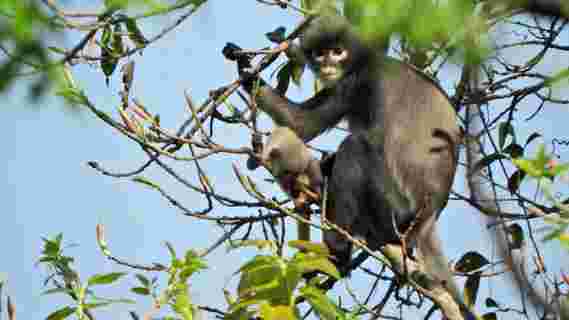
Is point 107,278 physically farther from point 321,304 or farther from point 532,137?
point 532,137

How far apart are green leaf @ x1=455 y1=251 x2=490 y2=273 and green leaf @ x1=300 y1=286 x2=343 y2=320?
8.72ft

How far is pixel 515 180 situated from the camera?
4.90m

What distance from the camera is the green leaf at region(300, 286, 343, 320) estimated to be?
8.43 feet

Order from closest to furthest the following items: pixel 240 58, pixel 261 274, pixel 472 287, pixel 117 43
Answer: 1. pixel 261 274
2. pixel 117 43
3. pixel 472 287
4. pixel 240 58

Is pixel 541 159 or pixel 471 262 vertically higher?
pixel 471 262

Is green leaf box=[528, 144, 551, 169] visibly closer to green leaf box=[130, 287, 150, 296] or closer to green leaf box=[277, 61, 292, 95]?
green leaf box=[130, 287, 150, 296]

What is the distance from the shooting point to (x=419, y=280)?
454cm

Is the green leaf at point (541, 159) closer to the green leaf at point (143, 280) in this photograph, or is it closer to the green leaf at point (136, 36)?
the green leaf at point (143, 280)

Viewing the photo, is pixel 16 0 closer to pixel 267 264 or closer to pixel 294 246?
pixel 267 264

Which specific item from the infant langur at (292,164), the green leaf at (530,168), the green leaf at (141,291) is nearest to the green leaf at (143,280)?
the green leaf at (141,291)

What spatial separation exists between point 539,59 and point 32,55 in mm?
4023

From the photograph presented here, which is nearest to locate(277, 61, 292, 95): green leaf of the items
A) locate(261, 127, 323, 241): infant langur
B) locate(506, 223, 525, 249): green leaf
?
locate(261, 127, 323, 241): infant langur

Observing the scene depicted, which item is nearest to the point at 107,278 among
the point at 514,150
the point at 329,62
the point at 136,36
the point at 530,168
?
the point at 530,168

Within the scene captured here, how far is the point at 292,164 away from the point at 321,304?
9.24 feet
